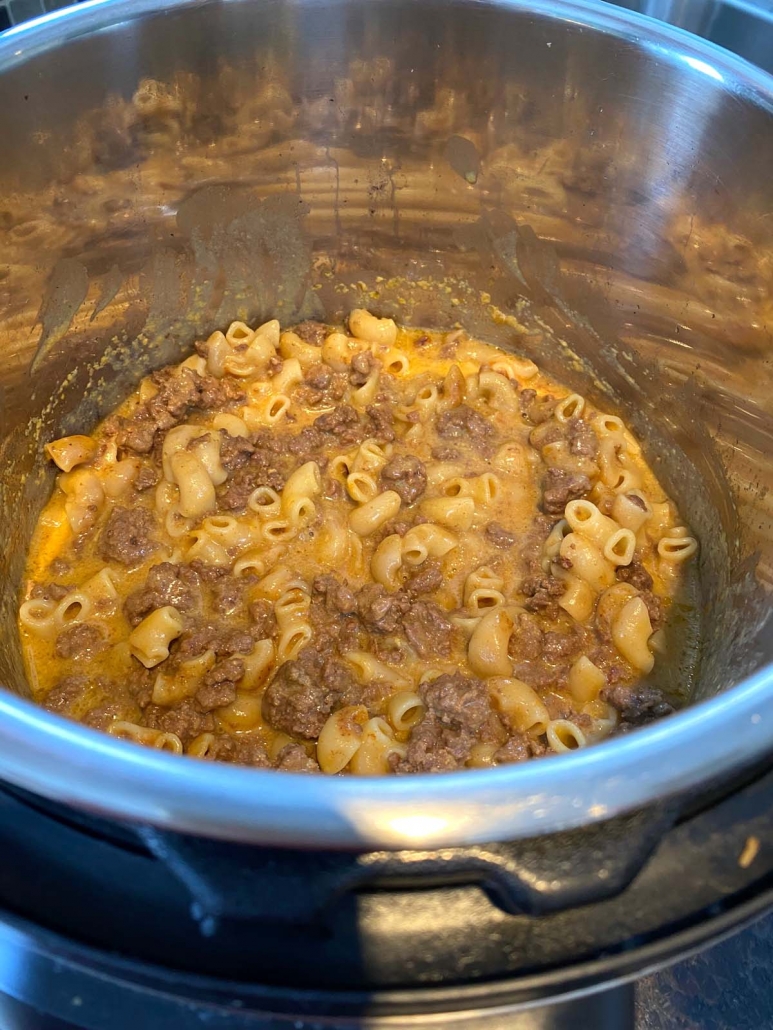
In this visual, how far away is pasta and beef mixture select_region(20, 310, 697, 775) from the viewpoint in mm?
2330

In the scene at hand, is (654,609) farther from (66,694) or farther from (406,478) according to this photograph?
(66,694)

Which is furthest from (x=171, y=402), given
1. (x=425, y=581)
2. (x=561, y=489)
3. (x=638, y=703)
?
(x=638, y=703)

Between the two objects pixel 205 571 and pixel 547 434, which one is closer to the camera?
pixel 205 571

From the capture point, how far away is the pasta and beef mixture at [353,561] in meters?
2.33

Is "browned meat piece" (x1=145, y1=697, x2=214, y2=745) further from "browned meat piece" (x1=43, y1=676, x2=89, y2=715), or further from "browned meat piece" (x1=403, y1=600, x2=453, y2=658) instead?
"browned meat piece" (x1=403, y1=600, x2=453, y2=658)

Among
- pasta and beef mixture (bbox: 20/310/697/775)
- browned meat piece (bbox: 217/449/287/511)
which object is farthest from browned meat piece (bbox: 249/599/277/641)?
browned meat piece (bbox: 217/449/287/511)

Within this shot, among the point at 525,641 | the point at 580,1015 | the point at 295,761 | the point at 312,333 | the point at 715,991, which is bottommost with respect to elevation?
the point at 715,991

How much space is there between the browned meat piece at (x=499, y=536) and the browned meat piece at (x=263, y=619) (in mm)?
757

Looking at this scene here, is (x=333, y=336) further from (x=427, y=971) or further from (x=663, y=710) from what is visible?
(x=427, y=971)

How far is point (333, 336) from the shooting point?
10.3 ft

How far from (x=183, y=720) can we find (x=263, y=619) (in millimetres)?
384

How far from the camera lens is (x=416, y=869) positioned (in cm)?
135

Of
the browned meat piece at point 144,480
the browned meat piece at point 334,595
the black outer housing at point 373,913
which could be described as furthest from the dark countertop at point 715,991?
the browned meat piece at point 144,480

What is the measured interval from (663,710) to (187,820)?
1608mm
